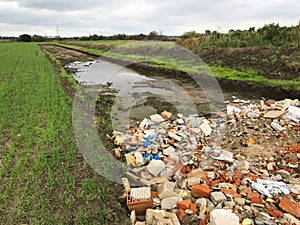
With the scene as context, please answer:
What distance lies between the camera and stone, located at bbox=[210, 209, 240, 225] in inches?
116

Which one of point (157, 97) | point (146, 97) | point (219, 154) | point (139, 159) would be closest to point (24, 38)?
point (146, 97)

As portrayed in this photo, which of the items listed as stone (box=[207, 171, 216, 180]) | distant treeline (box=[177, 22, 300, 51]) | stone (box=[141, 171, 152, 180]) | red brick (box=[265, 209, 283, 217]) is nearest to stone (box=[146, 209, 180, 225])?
stone (box=[141, 171, 152, 180])

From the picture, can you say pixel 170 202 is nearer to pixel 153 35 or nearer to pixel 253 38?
pixel 253 38

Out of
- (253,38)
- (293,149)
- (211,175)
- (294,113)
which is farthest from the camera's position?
(253,38)

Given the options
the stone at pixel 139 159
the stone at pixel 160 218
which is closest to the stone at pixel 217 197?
the stone at pixel 160 218

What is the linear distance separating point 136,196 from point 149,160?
142 cm

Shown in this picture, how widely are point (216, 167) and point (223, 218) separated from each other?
58.9 inches

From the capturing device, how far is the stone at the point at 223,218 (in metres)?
2.95

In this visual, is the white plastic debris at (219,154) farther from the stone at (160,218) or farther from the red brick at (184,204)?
the stone at (160,218)

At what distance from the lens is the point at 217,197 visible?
3369 mm

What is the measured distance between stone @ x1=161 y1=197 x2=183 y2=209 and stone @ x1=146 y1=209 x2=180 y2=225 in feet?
0.61

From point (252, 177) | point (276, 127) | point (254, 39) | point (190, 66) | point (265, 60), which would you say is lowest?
point (252, 177)

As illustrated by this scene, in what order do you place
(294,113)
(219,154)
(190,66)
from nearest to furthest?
(219,154) < (294,113) < (190,66)

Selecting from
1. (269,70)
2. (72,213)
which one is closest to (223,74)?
(269,70)
